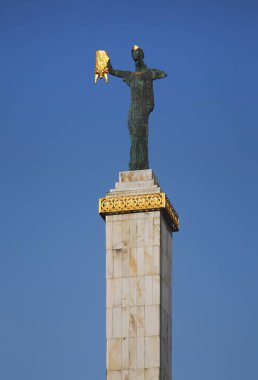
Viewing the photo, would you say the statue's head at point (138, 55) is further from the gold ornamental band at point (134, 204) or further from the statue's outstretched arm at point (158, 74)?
the gold ornamental band at point (134, 204)

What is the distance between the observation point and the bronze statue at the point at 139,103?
4603cm

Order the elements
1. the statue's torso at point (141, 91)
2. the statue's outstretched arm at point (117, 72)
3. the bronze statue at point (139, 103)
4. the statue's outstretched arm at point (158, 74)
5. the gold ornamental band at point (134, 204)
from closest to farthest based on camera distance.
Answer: the gold ornamental band at point (134, 204)
the bronze statue at point (139, 103)
the statue's torso at point (141, 91)
the statue's outstretched arm at point (158, 74)
the statue's outstretched arm at point (117, 72)

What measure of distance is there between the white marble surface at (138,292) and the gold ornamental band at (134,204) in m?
0.24

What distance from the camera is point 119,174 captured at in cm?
4562

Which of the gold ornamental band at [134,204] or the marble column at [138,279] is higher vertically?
the gold ornamental band at [134,204]

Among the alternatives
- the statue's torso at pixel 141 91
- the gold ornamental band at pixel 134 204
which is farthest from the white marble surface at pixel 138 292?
the statue's torso at pixel 141 91

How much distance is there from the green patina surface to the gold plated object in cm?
26

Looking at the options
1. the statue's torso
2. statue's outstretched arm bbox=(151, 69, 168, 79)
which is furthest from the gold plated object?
statue's outstretched arm bbox=(151, 69, 168, 79)

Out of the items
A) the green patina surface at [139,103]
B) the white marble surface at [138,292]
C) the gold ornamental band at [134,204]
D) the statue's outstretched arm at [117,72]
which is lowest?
the white marble surface at [138,292]

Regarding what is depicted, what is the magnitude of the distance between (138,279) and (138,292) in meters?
0.46

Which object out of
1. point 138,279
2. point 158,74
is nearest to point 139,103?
point 158,74

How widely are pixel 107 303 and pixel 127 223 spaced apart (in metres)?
2.91

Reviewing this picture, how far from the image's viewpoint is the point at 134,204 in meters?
44.5

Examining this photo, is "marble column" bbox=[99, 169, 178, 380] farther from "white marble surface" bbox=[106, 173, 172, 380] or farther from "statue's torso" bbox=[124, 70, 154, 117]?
"statue's torso" bbox=[124, 70, 154, 117]
